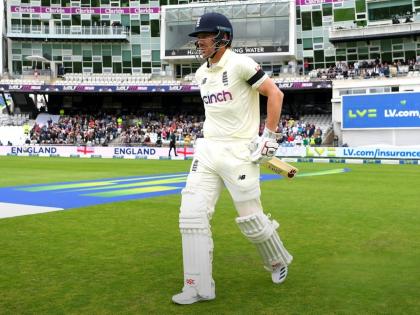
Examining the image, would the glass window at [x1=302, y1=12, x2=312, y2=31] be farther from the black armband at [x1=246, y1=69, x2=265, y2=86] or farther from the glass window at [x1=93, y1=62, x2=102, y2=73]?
the black armband at [x1=246, y1=69, x2=265, y2=86]

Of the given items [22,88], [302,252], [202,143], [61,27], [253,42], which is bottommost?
[302,252]

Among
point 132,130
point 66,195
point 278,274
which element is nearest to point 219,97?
point 278,274

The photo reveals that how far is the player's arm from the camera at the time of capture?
4.33m

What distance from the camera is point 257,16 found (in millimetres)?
50125

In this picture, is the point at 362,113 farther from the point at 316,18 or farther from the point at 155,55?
the point at 155,55

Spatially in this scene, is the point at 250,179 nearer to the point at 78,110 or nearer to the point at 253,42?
the point at 253,42

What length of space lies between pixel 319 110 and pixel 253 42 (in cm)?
907

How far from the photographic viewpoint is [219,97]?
14.8ft

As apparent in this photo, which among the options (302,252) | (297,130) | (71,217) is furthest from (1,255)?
(297,130)

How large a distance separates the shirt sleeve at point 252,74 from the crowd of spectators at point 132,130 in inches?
1196

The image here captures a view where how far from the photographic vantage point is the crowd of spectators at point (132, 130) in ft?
129

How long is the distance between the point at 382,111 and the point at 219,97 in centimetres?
2904

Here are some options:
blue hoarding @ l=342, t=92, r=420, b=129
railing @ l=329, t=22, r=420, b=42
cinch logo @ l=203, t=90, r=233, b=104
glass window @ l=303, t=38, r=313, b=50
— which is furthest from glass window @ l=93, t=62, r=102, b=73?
cinch logo @ l=203, t=90, r=233, b=104

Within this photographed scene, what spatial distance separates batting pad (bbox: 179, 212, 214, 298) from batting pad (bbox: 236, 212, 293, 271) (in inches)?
14.1
